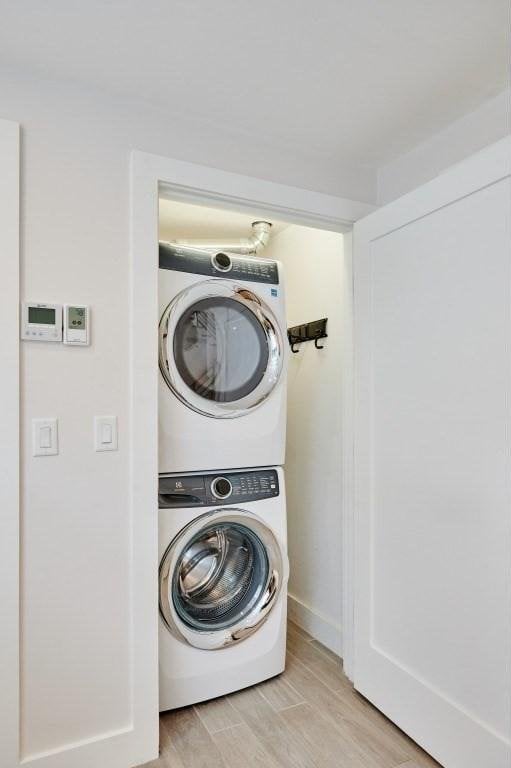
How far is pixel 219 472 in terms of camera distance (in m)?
2.03

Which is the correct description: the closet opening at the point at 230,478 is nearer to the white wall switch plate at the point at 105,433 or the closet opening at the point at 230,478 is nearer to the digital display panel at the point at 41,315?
the white wall switch plate at the point at 105,433

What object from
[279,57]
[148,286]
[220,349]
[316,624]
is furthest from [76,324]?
[316,624]

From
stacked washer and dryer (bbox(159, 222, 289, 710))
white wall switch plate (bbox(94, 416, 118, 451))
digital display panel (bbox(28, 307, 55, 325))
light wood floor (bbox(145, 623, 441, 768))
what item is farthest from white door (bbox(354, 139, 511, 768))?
digital display panel (bbox(28, 307, 55, 325))

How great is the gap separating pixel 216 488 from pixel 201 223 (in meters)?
1.79

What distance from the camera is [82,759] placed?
63.0 inches

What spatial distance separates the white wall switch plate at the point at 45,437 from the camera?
5.09 feet

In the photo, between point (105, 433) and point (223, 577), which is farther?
point (223, 577)

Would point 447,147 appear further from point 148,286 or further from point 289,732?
point 289,732

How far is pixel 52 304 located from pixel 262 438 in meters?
1.01

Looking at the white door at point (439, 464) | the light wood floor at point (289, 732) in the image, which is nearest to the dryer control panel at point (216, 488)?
the white door at point (439, 464)

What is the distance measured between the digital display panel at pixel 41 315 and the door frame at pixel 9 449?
0.14ft

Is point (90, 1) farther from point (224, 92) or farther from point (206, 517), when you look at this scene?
point (206, 517)

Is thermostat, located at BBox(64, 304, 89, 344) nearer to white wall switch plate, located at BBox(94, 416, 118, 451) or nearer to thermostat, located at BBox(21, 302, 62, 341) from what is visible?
thermostat, located at BBox(21, 302, 62, 341)

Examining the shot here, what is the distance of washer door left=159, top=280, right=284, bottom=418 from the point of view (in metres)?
1.91
